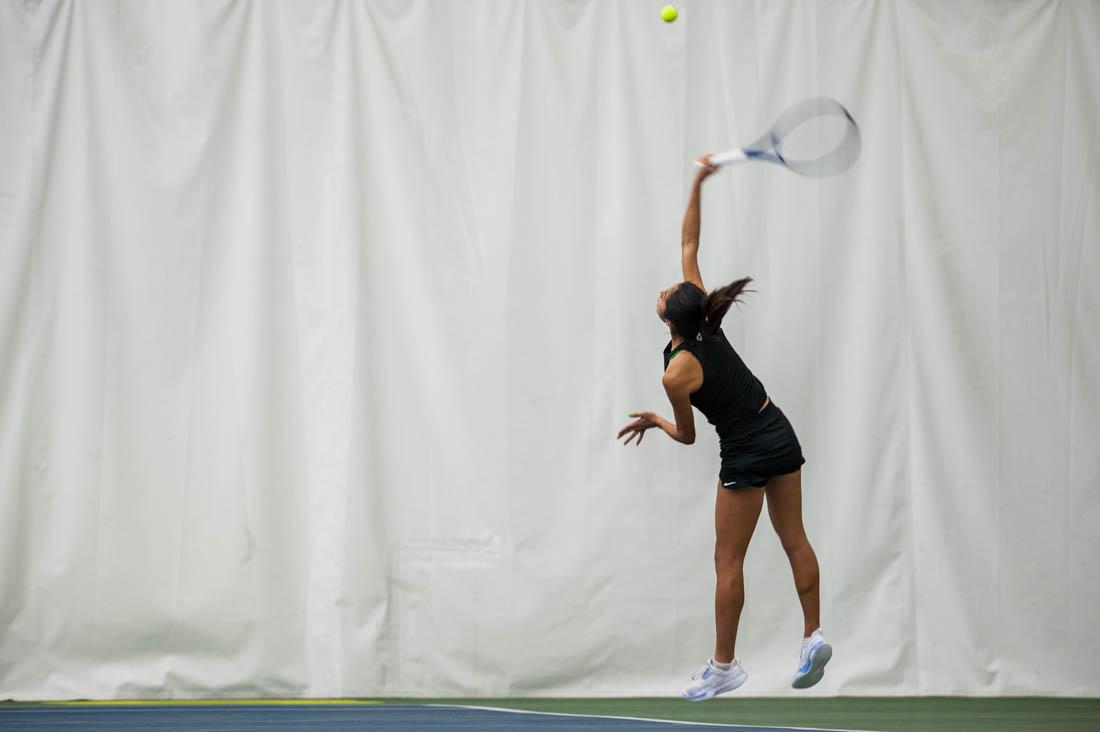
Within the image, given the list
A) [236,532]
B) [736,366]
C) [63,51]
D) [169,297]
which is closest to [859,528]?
[736,366]

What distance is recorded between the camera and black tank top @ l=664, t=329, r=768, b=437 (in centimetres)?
412

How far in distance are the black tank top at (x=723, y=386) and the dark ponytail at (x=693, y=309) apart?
47mm

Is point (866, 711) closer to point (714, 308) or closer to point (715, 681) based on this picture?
point (715, 681)

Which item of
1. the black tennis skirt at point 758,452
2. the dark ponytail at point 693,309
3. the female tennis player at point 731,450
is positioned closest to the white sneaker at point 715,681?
the female tennis player at point 731,450

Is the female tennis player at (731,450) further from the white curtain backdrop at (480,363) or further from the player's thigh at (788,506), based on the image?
the white curtain backdrop at (480,363)

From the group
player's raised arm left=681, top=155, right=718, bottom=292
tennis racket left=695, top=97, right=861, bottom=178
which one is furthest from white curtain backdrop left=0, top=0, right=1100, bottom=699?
player's raised arm left=681, top=155, right=718, bottom=292

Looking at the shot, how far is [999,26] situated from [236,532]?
3.92m

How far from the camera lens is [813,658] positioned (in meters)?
4.09

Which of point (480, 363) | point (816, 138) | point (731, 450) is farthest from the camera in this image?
point (816, 138)

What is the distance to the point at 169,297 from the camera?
5070mm

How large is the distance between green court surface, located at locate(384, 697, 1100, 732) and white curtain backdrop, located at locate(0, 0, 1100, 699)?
0.13 meters

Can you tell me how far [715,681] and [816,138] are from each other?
2.38 m

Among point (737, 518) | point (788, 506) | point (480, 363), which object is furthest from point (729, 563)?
point (480, 363)

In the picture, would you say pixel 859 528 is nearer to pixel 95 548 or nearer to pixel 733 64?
pixel 733 64
